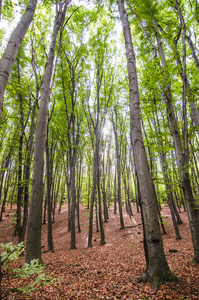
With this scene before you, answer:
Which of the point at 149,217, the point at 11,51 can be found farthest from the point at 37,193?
the point at 11,51

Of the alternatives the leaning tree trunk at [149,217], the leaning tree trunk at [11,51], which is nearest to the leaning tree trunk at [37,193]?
the leaning tree trunk at [11,51]

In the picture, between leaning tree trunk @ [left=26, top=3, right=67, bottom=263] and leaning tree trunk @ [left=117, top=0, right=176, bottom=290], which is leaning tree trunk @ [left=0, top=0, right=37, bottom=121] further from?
leaning tree trunk @ [left=117, top=0, right=176, bottom=290]

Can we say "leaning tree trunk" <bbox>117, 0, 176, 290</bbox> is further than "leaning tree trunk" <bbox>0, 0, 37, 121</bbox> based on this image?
Yes

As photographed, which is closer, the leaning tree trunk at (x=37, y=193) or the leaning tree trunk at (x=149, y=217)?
the leaning tree trunk at (x=149, y=217)

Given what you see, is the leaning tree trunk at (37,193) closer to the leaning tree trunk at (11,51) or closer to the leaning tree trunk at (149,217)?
the leaning tree trunk at (11,51)

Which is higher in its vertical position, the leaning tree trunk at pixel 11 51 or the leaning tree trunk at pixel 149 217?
the leaning tree trunk at pixel 11 51

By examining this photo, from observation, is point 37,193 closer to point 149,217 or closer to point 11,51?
point 149,217

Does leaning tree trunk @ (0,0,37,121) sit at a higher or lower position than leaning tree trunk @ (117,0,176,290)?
higher

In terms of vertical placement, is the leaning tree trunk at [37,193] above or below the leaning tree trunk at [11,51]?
below

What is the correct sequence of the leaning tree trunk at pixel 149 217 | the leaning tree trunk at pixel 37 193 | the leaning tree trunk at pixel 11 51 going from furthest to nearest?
the leaning tree trunk at pixel 37 193
the leaning tree trunk at pixel 149 217
the leaning tree trunk at pixel 11 51

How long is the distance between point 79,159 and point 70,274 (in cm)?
1243

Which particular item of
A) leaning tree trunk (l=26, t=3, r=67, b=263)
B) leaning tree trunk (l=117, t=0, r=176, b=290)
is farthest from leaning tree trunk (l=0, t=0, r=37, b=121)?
leaning tree trunk (l=117, t=0, r=176, b=290)

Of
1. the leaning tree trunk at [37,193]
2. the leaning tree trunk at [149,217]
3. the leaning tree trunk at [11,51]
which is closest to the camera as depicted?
the leaning tree trunk at [11,51]

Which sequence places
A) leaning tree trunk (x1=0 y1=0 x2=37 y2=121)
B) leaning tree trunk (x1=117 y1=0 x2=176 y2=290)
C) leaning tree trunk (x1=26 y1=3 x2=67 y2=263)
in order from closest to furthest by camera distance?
1. leaning tree trunk (x1=0 y1=0 x2=37 y2=121)
2. leaning tree trunk (x1=117 y1=0 x2=176 y2=290)
3. leaning tree trunk (x1=26 y1=3 x2=67 y2=263)
